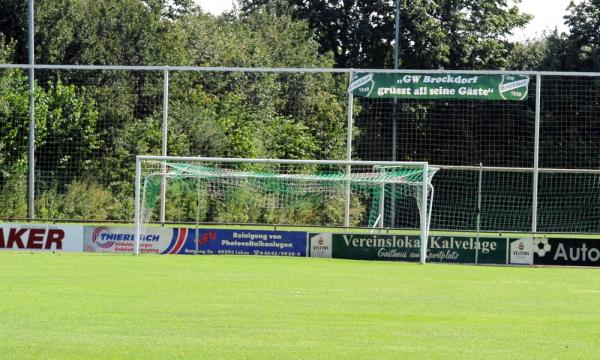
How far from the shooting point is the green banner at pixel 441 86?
95.8 ft

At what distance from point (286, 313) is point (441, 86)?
682 inches


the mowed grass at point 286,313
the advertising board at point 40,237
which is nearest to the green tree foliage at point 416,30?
the advertising board at point 40,237

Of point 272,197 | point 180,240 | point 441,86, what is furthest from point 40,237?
point 441,86

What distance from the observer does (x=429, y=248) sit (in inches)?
1043

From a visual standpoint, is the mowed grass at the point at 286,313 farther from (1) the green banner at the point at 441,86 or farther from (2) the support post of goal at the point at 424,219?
(1) the green banner at the point at 441,86

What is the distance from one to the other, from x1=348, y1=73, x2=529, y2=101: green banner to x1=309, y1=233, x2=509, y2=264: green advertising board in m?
4.74

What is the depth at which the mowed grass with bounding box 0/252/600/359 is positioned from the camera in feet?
34.1

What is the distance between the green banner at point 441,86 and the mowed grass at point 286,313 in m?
8.70

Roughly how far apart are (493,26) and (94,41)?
2485 centimetres

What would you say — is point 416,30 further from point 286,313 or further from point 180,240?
point 286,313

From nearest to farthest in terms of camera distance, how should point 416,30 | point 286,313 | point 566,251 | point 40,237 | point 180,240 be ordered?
1. point 286,313
2. point 566,251
3. point 40,237
4. point 180,240
5. point 416,30

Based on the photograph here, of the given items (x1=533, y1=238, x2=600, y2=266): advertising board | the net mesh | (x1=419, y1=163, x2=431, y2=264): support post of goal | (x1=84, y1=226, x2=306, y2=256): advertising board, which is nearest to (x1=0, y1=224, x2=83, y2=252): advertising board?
(x1=84, y1=226, x2=306, y2=256): advertising board

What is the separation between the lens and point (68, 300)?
1419 centimetres

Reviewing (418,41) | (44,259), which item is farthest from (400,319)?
(418,41)
